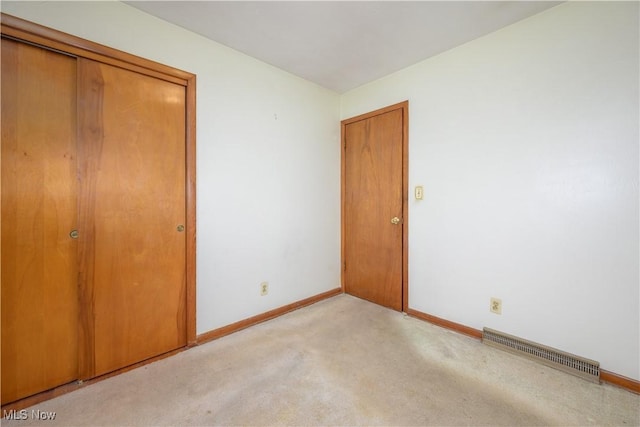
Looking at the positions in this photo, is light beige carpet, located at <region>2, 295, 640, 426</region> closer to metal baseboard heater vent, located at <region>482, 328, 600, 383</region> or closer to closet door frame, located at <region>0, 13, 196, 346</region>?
metal baseboard heater vent, located at <region>482, 328, 600, 383</region>

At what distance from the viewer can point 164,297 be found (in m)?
1.96

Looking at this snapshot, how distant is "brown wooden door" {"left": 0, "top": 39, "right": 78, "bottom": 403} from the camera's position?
1446 mm

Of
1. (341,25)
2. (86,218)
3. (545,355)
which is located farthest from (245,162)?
(545,355)

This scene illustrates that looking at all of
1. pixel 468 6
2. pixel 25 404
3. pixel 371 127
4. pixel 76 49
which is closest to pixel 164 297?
pixel 25 404

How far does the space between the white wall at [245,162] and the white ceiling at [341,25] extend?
0.18 m

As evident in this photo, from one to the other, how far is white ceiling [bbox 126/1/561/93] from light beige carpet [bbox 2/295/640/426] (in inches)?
94.2

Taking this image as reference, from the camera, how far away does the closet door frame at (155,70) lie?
4.75 ft

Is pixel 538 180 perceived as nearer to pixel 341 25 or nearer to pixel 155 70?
pixel 341 25

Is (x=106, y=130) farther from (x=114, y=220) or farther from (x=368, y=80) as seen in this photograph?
(x=368, y=80)

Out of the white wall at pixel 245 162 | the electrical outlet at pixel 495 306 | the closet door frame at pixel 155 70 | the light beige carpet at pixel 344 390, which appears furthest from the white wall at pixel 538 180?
the closet door frame at pixel 155 70

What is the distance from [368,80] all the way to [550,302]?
2519mm

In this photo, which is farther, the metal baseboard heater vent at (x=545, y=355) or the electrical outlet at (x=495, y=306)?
the electrical outlet at (x=495, y=306)

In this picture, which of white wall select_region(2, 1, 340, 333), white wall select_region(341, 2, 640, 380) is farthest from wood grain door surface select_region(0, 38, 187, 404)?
white wall select_region(341, 2, 640, 380)

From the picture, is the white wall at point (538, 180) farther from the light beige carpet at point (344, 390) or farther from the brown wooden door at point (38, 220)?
the brown wooden door at point (38, 220)
